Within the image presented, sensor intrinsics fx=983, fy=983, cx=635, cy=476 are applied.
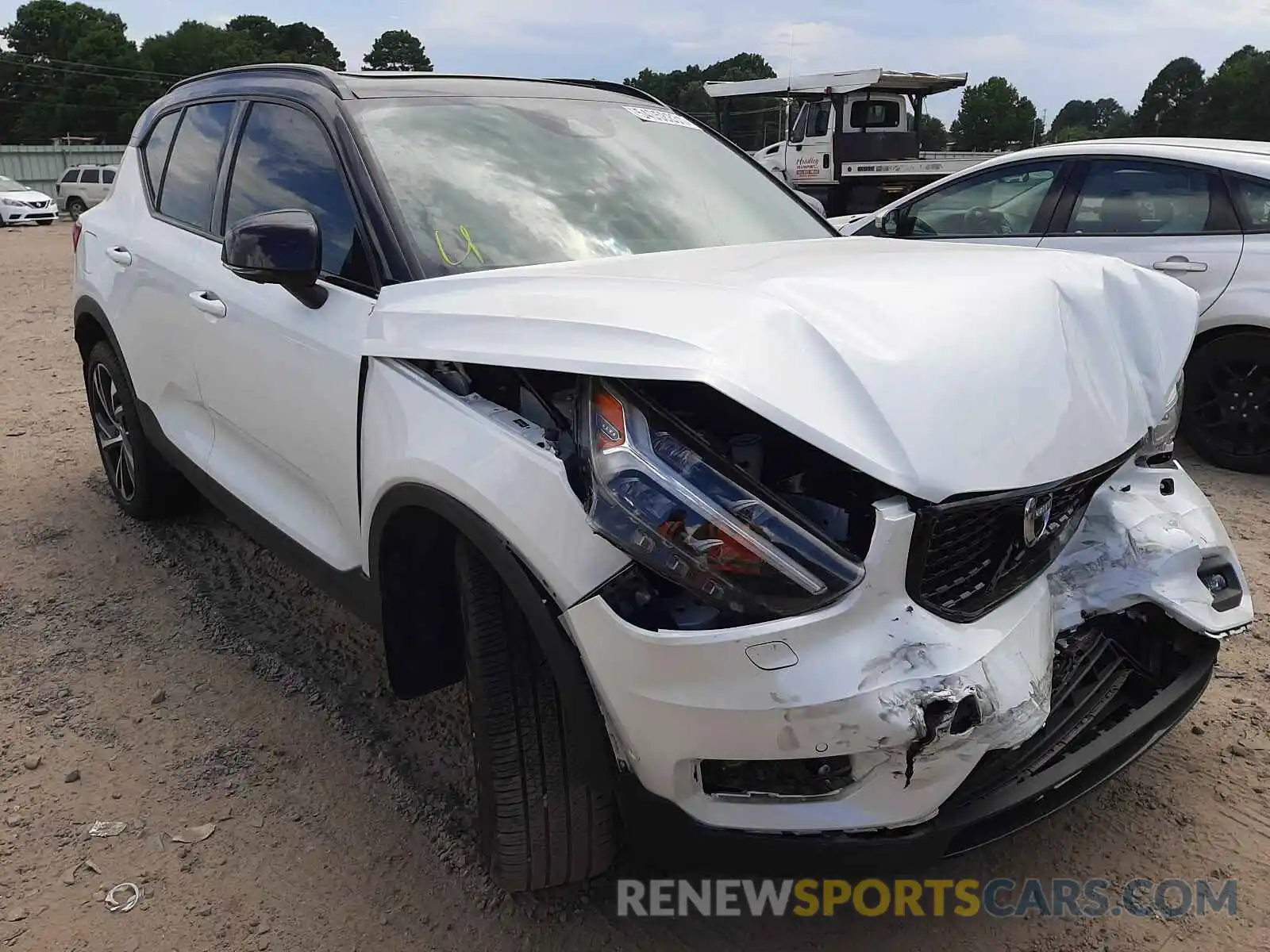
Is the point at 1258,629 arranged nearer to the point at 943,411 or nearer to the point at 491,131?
the point at 943,411

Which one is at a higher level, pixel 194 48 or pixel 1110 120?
pixel 194 48

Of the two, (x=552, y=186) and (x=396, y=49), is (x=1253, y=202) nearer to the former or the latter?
(x=552, y=186)

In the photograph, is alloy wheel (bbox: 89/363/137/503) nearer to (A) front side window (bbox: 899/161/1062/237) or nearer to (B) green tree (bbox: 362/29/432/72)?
(A) front side window (bbox: 899/161/1062/237)

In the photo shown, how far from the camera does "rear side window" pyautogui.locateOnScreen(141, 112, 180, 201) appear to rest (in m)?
3.84

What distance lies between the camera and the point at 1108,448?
1.86 m

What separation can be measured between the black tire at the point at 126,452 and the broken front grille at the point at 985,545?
3332 mm

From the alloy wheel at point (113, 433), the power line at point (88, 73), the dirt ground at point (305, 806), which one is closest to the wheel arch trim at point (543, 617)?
the dirt ground at point (305, 806)

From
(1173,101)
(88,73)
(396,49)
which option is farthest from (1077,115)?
(88,73)

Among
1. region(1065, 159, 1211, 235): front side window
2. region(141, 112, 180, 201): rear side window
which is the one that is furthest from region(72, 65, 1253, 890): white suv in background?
region(1065, 159, 1211, 235): front side window

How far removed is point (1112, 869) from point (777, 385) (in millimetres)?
1527

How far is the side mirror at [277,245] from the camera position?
2303 millimetres

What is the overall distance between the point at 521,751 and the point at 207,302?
1.88m

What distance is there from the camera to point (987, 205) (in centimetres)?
590

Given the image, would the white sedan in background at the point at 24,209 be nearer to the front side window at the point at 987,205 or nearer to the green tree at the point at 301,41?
the front side window at the point at 987,205
